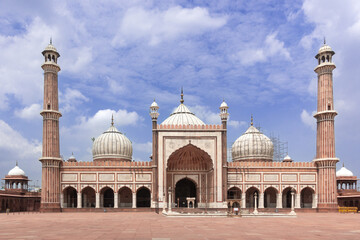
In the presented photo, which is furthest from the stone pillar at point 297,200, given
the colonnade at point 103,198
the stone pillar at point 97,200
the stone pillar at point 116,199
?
the stone pillar at point 97,200

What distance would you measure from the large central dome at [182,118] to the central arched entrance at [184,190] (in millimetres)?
7105

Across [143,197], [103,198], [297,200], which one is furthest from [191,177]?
[297,200]

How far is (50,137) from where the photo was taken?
1714 inches

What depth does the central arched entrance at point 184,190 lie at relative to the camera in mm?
48219

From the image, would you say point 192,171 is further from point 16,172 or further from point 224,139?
point 16,172

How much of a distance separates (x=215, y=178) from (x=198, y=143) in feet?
14.3

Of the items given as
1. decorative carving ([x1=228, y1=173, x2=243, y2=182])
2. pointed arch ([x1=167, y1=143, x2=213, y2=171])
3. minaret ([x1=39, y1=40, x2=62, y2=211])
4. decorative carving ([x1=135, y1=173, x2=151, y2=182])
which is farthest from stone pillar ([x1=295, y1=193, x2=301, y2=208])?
minaret ([x1=39, y1=40, x2=62, y2=211])

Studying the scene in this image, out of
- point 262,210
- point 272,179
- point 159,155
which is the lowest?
point 262,210

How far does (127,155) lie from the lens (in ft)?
171

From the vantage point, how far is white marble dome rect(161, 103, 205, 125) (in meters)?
48.9

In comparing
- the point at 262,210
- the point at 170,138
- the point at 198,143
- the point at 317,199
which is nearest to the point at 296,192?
the point at 317,199

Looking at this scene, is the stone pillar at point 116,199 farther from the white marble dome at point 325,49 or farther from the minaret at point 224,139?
the white marble dome at point 325,49

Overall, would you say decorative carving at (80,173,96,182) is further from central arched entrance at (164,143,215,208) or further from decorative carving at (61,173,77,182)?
central arched entrance at (164,143,215,208)

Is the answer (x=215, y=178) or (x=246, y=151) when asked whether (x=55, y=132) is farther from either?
(x=246, y=151)
